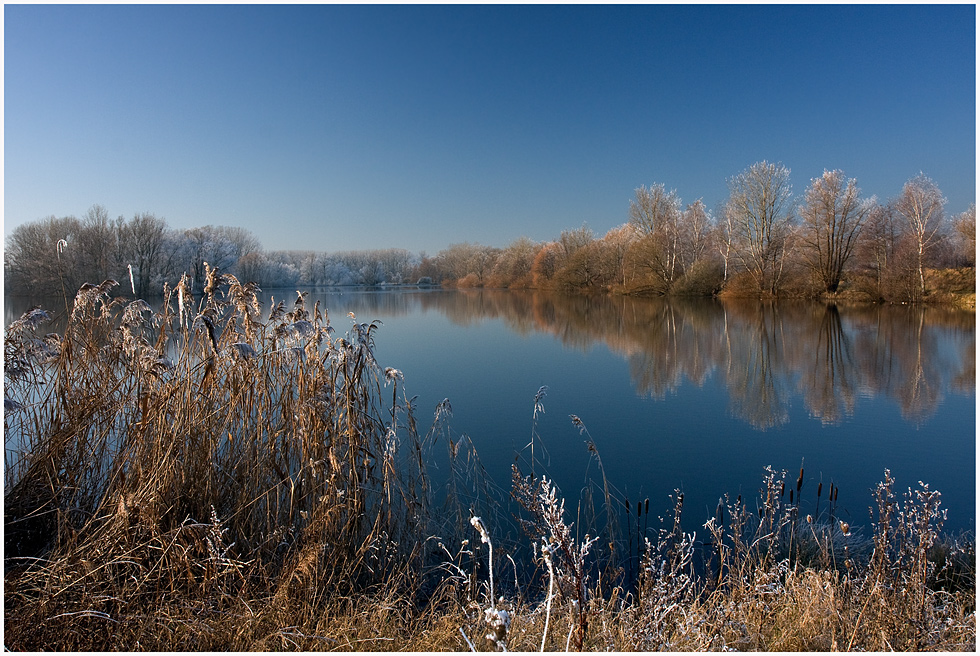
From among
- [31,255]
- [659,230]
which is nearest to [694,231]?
[659,230]

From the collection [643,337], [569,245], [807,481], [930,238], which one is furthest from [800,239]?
[807,481]

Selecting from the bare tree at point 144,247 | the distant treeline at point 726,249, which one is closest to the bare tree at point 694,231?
the distant treeline at point 726,249

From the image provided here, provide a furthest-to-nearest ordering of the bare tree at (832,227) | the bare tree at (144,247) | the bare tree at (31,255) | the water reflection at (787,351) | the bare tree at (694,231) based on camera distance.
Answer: the bare tree at (694,231), the bare tree at (832,227), the bare tree at (144,247), the bare tree at (31,255), the water reflection at (787,351)

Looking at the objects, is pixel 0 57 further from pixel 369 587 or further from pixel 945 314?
pixel 945 314

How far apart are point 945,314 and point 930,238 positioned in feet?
13.8

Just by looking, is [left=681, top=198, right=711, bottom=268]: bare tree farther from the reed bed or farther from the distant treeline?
the reed bed

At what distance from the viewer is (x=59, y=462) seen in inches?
102

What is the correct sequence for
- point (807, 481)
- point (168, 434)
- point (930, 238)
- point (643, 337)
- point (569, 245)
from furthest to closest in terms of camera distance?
1. point (569, 245)
2. point (930, 238)
3. point (643, 337)
4. point (807, 481)
5. point (168, 434)

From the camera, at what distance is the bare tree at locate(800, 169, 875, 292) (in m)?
22.2

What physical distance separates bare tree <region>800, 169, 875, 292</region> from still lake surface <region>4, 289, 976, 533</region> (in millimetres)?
9708

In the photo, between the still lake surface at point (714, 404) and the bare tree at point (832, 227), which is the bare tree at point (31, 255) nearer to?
the still lake surface at point (714, 404)

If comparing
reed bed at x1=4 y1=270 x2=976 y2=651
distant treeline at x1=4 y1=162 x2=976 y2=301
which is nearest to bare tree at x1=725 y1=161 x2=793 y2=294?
distant treeline at x1=4 y1=162 x2=976 y2=301

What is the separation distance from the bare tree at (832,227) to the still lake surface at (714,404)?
382 inches

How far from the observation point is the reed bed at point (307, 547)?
1.92 m
